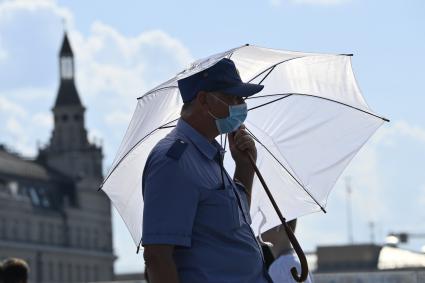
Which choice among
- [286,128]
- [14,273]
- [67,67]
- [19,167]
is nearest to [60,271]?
[19,167]

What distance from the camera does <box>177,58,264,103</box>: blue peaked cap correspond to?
685cm

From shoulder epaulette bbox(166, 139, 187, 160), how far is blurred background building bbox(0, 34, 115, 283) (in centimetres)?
10448

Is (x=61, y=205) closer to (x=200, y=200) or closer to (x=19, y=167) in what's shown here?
(x=19, y=167)

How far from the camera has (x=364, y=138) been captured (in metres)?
9.01

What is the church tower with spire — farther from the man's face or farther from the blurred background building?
the man's face

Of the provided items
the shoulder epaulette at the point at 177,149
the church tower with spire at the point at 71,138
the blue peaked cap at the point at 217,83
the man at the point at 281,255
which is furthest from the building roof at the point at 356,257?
the shoulder epaulette at the point at 177,149

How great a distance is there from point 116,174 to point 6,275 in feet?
10.6

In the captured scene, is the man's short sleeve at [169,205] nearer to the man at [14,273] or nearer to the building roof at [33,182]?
the man at [14,273]

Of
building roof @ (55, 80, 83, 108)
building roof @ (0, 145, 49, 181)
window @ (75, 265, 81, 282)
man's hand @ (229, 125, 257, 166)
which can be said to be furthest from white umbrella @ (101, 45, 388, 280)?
building roof @ (55, 80, 83, 108)

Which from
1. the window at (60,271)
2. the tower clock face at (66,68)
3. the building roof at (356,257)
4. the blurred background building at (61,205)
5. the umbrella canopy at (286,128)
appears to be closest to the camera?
the umbrella canopy at (286,128)

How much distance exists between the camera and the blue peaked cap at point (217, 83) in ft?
22.5

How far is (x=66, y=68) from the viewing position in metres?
134

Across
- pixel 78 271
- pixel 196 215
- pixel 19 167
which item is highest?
pixel 19 167

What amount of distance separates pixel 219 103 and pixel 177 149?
0.96 feet
